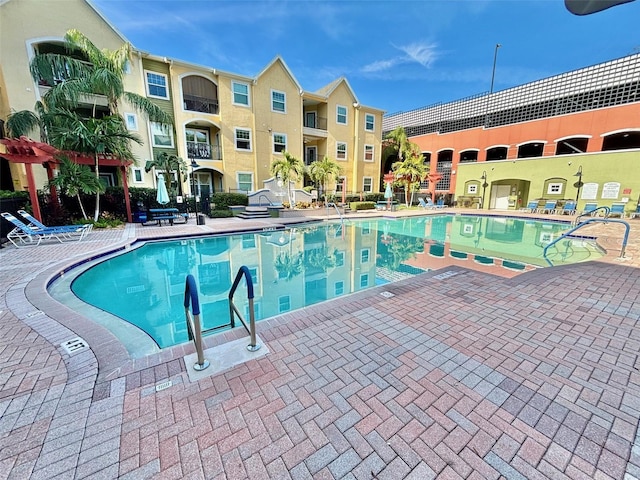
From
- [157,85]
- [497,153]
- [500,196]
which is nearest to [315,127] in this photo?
[157,85]

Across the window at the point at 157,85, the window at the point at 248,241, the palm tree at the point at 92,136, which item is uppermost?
the window at the point at 157,85

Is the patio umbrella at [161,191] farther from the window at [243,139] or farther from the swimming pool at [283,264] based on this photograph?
the window at [243,139]

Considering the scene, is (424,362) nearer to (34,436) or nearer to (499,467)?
(499,467)

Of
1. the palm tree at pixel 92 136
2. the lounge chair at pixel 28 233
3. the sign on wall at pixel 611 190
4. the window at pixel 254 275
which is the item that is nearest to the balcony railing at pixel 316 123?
the palm tree at pixel 92 136

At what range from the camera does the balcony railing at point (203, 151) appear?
16781 mm

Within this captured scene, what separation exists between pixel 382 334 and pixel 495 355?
1181 millimetres

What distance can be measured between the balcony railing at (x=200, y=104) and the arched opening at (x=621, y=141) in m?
26.3

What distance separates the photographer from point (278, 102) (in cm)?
1923

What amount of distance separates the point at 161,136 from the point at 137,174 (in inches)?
105

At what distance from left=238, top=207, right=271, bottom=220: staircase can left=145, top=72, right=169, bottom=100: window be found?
7.98 meters

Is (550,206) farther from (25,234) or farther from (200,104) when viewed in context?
(25,234)

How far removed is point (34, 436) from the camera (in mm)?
1921

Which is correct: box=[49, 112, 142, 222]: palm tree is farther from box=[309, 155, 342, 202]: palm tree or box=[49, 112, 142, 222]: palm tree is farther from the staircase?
box=[309, 155, 342, 202]: palm tree

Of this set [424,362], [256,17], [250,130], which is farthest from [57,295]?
[250,130]
